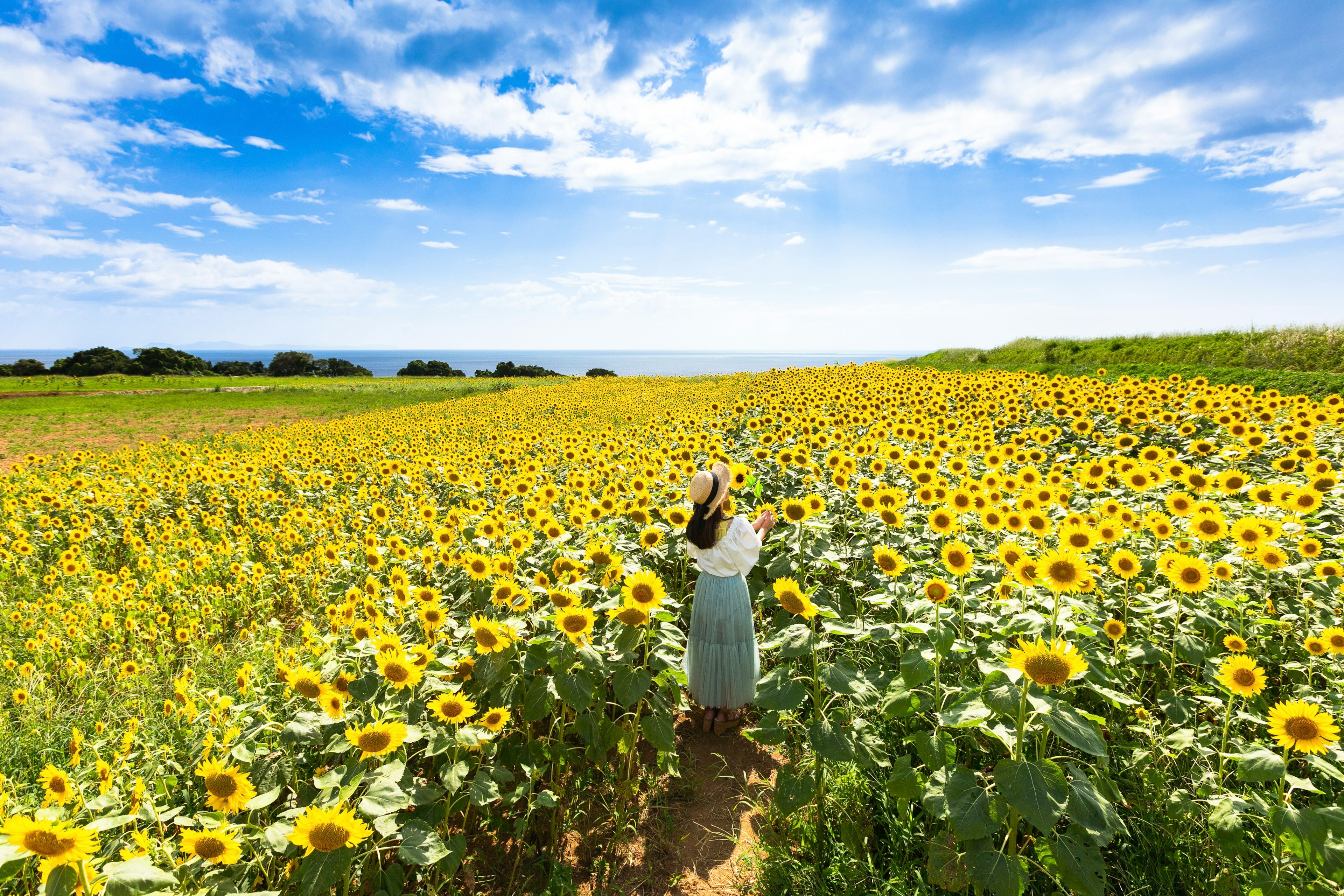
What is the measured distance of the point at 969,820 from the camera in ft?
7.00

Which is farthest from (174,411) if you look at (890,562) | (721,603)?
(890,562)

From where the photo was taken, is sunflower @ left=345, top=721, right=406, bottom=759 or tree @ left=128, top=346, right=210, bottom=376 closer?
sunflower @ left=345, top=721, right=406, bottom=759

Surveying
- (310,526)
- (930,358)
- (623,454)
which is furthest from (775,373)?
(310,526)

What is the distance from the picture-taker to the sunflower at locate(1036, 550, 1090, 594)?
2.56 meters

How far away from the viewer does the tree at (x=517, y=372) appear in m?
57.7

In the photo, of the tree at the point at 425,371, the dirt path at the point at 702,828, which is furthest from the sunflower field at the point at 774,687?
the tree at the point at 425,371

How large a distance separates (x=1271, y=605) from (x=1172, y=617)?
3.53 ft

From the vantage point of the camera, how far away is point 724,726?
4.25 m

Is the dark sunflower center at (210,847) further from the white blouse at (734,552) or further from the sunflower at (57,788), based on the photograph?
the white blouse at (734,552)

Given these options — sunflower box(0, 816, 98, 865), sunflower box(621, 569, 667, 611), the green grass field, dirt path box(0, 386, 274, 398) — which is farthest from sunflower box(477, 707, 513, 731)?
dirt path box(0, 386, 274, 398)

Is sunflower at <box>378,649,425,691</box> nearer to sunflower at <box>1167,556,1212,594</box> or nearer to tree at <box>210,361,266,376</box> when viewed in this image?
sunflower at <box>1167,556,1212,594</box>

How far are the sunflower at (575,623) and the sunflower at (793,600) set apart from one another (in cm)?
101

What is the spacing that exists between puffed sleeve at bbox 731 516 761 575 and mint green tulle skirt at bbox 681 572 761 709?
0.16 m

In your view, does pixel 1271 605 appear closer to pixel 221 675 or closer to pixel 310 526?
pixel 221 675
